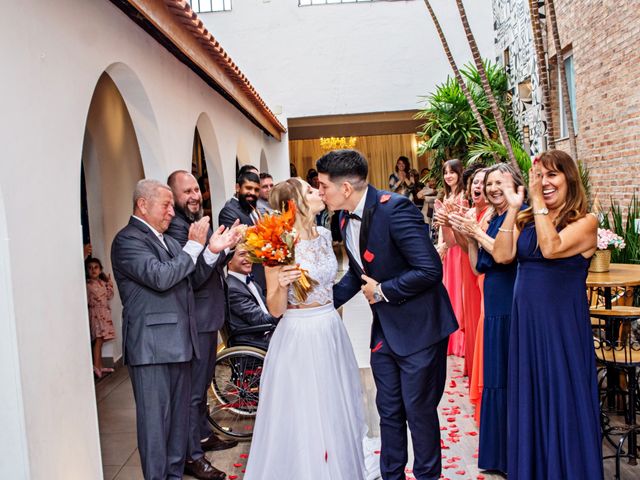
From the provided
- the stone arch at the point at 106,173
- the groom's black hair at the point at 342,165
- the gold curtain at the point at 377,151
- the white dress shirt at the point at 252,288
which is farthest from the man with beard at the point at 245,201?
the gold curtain at the point at 377,151

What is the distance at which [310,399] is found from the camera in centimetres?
394

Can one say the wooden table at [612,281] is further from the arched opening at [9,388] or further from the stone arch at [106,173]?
the stone arch at [106,173]

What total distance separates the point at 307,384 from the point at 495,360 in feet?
4.20

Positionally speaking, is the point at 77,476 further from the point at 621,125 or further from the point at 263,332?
the point at 621,125

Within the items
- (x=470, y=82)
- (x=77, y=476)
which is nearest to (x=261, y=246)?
(x=77, y=476)

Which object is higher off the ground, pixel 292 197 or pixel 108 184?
pixel 108 184

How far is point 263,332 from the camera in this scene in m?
5.39

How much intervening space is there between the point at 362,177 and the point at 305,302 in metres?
0.83

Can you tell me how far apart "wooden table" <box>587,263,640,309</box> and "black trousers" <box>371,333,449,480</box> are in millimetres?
1475

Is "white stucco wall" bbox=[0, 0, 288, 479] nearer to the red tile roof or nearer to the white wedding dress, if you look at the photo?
the red tile roof

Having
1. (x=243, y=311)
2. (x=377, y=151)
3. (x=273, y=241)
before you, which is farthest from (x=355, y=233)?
(x=377, y=151)

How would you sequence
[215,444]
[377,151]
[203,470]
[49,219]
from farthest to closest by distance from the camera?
[377,151], [215,444], [203,470], [49,219]

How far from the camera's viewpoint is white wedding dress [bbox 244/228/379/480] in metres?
3.90

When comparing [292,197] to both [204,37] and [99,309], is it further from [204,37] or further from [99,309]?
[99,309]
